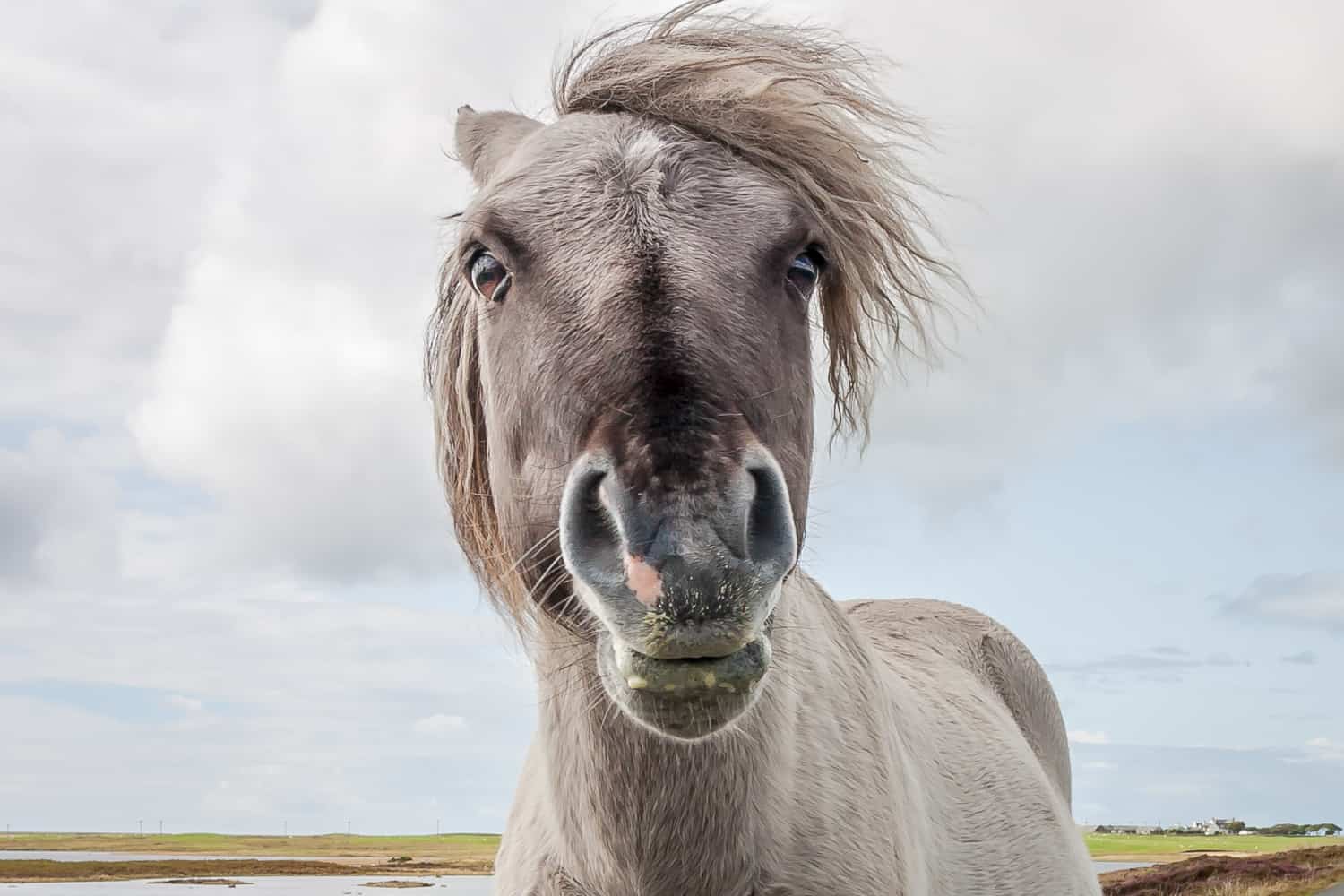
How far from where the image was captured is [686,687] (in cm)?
248

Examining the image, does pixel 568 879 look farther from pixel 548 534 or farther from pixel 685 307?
pixel 685 307

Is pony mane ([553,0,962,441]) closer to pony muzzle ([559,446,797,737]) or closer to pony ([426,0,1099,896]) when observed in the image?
pony ([426,0,1099,896])

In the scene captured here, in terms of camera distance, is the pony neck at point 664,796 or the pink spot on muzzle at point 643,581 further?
the pony neck at point 664,796

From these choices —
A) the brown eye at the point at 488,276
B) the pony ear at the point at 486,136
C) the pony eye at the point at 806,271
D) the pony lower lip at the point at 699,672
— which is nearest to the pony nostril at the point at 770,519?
the pony lower lip at the point at 699,672

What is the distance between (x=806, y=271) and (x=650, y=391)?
0.96 m

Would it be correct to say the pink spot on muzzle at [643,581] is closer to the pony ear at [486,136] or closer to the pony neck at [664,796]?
the pony neck at [664,796]

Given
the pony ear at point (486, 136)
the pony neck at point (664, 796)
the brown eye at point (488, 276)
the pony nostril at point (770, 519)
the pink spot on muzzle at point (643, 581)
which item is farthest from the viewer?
the pony ear at point (486, 136)

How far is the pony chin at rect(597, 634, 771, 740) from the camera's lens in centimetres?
248

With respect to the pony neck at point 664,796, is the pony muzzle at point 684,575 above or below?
above

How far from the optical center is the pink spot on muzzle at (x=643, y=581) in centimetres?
234

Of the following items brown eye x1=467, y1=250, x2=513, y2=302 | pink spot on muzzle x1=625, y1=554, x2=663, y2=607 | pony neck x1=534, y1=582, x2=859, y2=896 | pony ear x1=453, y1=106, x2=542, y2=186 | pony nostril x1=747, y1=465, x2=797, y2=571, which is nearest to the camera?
pink spot on muzzle x1=625, y1=554, x2=663, y2=607

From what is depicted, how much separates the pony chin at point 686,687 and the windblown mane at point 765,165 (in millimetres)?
603

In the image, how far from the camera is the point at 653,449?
2467mm

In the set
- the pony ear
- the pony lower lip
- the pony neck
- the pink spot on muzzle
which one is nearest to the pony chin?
the pony lower lip
